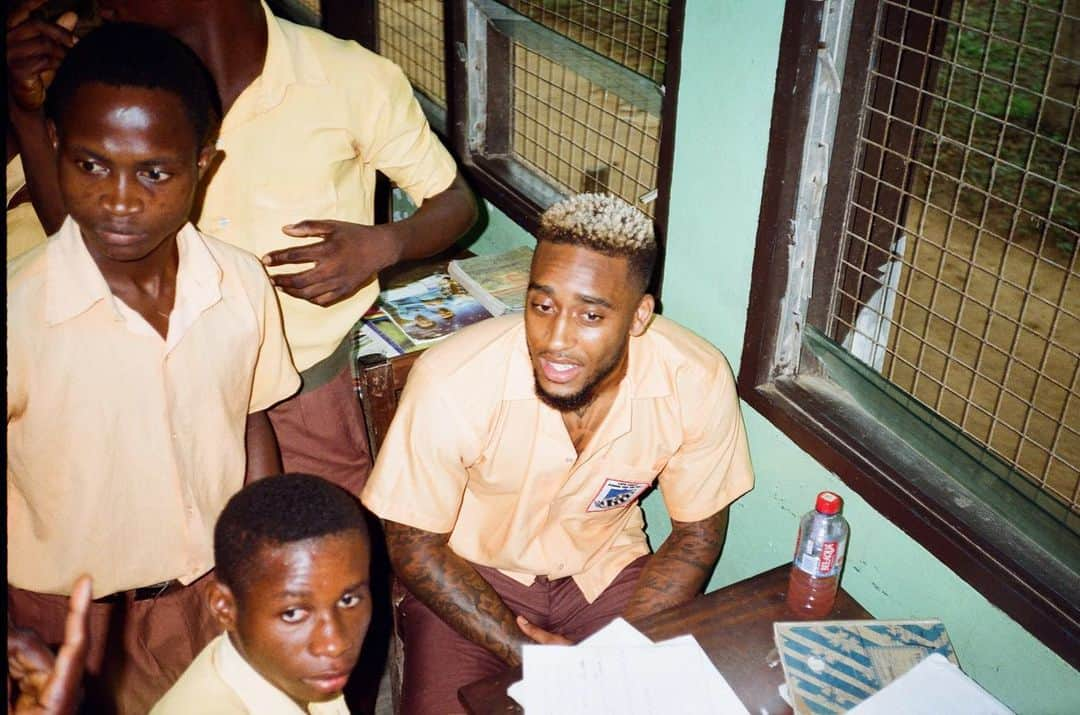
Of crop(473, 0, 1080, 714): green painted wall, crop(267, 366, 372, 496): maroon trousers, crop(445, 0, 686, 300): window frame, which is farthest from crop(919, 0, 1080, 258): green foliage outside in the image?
crop(267, 366, 372, 496): maroon trousers

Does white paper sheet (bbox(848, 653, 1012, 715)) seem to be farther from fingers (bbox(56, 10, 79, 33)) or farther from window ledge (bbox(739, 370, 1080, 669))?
fingers (bbox(56, 10, 79, 33))

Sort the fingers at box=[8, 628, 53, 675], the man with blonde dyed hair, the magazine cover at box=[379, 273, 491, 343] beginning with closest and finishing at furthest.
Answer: the fingers at box=[8, 628, 53, 675]
the man with blonde dyed hair
the magazine cover at box=[379, 273, 491, 343]

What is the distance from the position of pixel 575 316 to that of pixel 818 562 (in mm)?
692

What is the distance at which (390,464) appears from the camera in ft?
6.85

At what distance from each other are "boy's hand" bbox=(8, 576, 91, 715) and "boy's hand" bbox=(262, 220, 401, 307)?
101 cm

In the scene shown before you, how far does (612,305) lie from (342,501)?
2.35 feet

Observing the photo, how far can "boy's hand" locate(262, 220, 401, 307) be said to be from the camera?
2076 millimetres

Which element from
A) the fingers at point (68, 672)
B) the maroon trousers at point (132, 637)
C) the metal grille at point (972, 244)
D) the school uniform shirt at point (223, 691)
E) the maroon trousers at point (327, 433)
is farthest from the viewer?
the maroon trousers at point (327, 433)

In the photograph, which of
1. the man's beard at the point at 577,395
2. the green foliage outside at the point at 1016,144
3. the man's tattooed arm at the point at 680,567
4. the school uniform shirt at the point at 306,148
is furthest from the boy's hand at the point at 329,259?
the green foliage outside at the point at 1016,144

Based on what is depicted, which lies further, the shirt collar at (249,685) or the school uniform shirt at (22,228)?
the school uniform shirt at (22,228)

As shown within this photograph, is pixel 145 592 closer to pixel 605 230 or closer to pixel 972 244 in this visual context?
pixel 605 230

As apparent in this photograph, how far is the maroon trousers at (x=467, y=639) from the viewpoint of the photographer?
2.12m

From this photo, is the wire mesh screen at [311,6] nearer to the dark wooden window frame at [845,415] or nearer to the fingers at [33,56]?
the fingers at [33,56]

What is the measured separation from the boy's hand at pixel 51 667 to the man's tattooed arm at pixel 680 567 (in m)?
1.29
